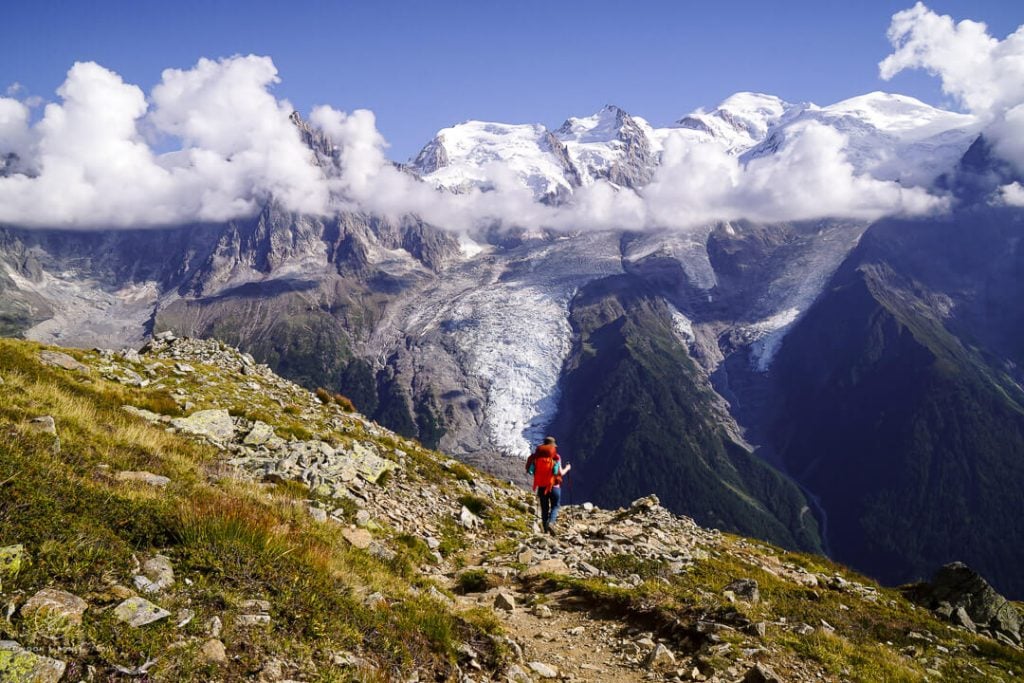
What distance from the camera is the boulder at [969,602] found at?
2298cm

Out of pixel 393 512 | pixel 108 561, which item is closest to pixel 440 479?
pixel 393 512

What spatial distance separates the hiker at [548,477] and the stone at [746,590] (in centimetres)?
773

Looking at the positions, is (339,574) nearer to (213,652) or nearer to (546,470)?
(213,652)

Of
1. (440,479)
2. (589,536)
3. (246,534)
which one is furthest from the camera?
(440,479)

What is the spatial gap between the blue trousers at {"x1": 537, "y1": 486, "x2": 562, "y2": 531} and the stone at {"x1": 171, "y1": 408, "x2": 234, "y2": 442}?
43.8 feet

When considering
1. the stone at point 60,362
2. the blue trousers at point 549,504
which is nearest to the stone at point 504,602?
the blue trousers at point 549,504

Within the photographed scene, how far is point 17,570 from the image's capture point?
21.6 ft

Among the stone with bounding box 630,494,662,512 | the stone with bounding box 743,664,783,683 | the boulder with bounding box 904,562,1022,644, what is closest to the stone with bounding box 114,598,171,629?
the stone with bounding box 743,664,783,683

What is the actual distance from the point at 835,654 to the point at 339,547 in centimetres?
1220

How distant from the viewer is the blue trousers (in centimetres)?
2502

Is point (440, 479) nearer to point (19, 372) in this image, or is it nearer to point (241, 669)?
point (19, 372)

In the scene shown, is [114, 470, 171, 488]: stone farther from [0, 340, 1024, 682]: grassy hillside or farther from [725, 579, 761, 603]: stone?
[725, 579, 761, 603]: stone

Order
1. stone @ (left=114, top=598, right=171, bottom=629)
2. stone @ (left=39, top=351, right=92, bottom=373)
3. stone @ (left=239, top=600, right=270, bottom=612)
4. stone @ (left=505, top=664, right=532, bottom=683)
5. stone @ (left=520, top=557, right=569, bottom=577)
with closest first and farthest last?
stone @ (left=114, top=598, right=171, bottom=629), stone @ (left=239, top=600, right=270, bottom=612), stone @ (left=505, top=664, right=532, bottom=683), stone @ (left=520, top=557, right=569, bottom=577), stone @ (left=39, top=351, right=92, bottom=373)

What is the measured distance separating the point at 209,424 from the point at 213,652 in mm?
18835
